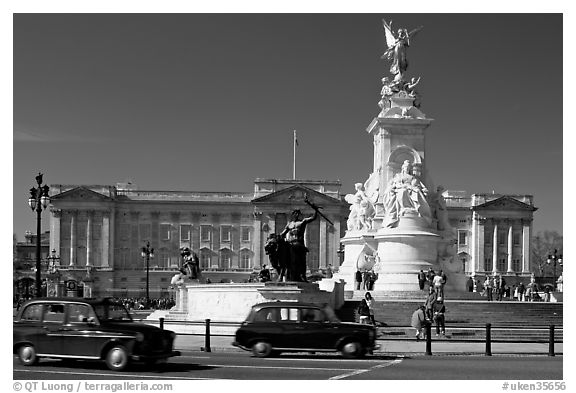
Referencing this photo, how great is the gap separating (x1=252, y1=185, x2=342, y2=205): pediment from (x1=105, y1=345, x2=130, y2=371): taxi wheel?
345ft

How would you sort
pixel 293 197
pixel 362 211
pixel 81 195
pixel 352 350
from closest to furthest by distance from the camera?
pixel 352 350 < pixel 362 211 < pixel 81 195 < pixel 293 197

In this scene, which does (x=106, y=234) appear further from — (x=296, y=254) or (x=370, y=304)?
(x=296, y=254)

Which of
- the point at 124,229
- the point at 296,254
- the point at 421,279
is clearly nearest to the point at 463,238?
the point at 124,229

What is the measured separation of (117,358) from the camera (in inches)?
731

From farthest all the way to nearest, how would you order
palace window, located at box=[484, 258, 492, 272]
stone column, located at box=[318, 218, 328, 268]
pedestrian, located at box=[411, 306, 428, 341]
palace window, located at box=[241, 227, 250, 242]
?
stone column, located at box=[318, 218, 328, 268], palace window, located at box=[241, 227, 250, 242], palace window, located at box=[484, 258, 492, 272], pedestrian, located at box=[411, 306, 428, 341]

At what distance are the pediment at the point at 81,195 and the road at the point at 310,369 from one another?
10115 centimetres

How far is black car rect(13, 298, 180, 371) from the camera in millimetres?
18656

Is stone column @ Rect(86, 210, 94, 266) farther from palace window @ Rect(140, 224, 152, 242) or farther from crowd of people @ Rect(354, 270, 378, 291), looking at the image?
crowd of people @ Rect(354, 270, 378, 291)

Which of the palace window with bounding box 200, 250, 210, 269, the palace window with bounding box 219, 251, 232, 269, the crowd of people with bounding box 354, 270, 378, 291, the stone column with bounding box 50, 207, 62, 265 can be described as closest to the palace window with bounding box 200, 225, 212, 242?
the palace window with bounding box 200, 250, 210, 269

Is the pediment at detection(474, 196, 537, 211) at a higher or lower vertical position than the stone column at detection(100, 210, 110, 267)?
higher

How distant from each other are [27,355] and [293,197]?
346 feet

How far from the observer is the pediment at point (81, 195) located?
12225 cm

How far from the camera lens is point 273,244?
107ft
